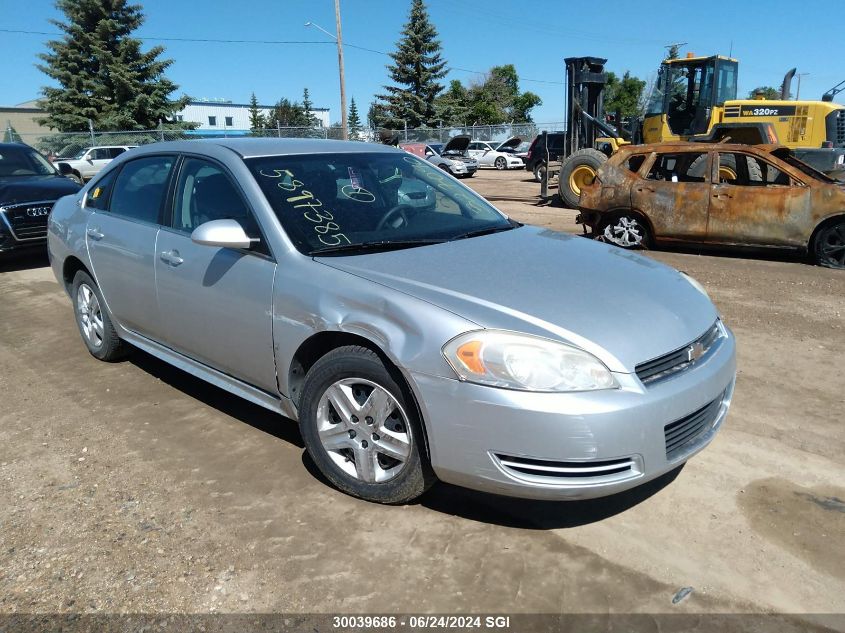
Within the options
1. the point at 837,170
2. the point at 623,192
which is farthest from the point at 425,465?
the point at 837,170

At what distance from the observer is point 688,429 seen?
2742mm

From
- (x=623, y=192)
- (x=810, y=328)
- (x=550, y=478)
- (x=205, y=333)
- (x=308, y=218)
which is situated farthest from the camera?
(x=623, y=192)

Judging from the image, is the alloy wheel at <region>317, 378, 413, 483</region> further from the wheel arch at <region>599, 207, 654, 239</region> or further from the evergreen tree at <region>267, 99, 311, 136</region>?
the evergreen tree at <region>267, 99, 311, 136</region>

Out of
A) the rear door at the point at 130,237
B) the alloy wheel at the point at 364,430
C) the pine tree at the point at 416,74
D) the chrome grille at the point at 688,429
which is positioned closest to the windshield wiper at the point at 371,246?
the alloy wheel at the point at 364,430

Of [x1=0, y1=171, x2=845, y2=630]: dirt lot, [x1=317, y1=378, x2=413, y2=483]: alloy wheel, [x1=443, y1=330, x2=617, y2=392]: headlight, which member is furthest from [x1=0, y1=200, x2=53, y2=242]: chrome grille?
[x1=443, y1=330, x2=617, y2=392]: headlight

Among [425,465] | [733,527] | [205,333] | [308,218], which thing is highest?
[308,218]

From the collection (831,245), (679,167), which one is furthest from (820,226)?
(679,167)

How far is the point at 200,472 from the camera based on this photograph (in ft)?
11.3

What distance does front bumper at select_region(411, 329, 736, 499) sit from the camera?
2.45 meters

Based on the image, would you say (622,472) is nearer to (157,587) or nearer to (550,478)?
(550,478)

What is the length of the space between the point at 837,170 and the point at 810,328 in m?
8.25

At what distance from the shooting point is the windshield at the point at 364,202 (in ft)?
11.1

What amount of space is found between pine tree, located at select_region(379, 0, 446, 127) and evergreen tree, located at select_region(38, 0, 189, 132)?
21.9 meters

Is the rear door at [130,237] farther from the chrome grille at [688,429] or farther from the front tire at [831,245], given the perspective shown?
the front tire at [831,245]
